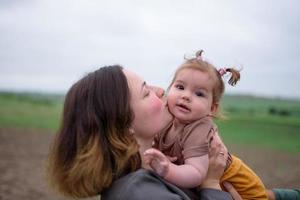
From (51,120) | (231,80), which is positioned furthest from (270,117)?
(231,80)

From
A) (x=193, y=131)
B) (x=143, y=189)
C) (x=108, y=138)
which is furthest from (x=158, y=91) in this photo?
(x=143, y=189)

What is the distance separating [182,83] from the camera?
276 cm

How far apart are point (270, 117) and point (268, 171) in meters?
13.6

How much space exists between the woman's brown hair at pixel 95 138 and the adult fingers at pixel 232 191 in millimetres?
635

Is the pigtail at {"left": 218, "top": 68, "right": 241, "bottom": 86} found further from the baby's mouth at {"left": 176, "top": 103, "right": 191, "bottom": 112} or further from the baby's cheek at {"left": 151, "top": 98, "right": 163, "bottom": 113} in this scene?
the baby's cheek at {"left": 151, "top": 98, "right": 163, "bottom": 113}

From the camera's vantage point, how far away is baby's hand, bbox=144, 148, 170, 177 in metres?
2.36

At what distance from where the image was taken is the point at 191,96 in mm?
2711

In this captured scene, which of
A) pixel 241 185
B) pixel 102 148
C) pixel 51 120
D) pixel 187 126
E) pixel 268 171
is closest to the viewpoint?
pixel 102 148

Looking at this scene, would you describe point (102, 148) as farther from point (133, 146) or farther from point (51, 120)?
point (51, 120)

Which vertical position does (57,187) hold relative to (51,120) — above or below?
above

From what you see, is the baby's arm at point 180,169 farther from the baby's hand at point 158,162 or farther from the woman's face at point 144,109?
the woman's face at point 144,109

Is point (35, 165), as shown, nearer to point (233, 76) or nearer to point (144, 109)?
point (233, 76)

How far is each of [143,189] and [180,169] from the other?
0.86 ft

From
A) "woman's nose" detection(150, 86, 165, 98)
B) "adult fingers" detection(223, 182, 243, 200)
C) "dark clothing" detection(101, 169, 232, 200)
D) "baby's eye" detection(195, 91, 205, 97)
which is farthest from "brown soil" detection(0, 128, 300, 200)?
"dark clothing" detection(101, 169, 232, 200)
